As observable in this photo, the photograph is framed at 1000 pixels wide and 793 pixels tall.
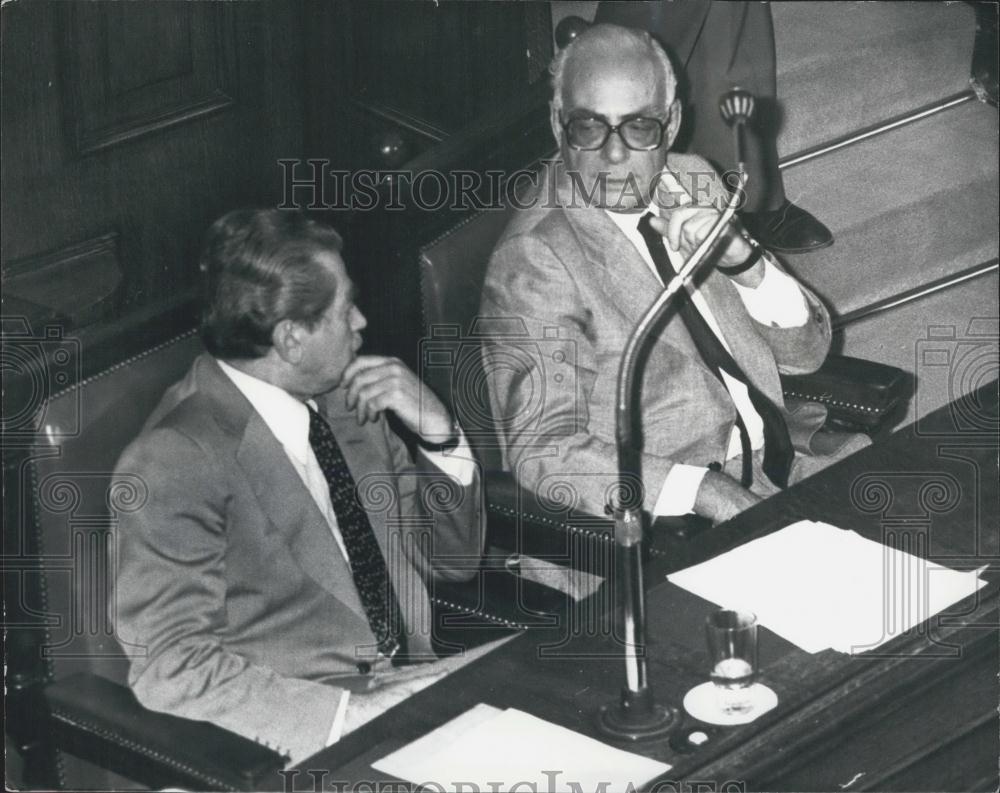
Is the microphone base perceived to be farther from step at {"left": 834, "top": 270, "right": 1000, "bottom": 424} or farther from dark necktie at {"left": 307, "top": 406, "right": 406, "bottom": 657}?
step at {"left": 834, "top": 270, "right": 1000, "bottom": 424}

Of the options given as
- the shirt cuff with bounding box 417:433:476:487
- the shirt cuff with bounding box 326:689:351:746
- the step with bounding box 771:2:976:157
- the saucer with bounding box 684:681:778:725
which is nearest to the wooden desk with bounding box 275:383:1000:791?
the saucer with bounding box 684:681:778:725

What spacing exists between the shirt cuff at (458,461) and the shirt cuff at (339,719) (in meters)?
0.54

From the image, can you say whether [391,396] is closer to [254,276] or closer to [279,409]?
[279,409]

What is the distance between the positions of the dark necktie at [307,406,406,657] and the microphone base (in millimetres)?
Answer: 678

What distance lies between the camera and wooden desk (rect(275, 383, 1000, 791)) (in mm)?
2031

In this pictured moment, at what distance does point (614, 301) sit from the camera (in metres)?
3.02

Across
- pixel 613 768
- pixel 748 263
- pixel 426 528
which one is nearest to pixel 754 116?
pixel 748 263

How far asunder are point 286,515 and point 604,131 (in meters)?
1.01

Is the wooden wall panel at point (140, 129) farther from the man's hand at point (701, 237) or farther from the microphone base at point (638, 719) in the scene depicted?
the microphone base at point (638, 719)

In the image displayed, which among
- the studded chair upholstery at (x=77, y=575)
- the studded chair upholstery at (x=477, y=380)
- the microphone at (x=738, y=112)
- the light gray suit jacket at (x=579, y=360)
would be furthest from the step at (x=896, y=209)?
the studded chair upholstery at (x=77, y=575)

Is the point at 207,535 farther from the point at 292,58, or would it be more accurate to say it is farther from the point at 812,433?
the point at 812,433

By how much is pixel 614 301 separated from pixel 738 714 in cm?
112

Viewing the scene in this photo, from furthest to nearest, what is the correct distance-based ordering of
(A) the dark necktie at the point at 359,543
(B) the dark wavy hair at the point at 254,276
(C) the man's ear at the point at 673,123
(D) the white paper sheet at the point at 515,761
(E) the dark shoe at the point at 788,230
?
(E) the dark shoe at the point at 788,230
(C) the man's ear at the point at 673,123
(A) the dark necktie at the point at 359,543
(B) the dark wavy hair at the point at 254,276
(D) the white paper sheet at the point at 515,761

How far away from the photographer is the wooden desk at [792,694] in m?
2.03
